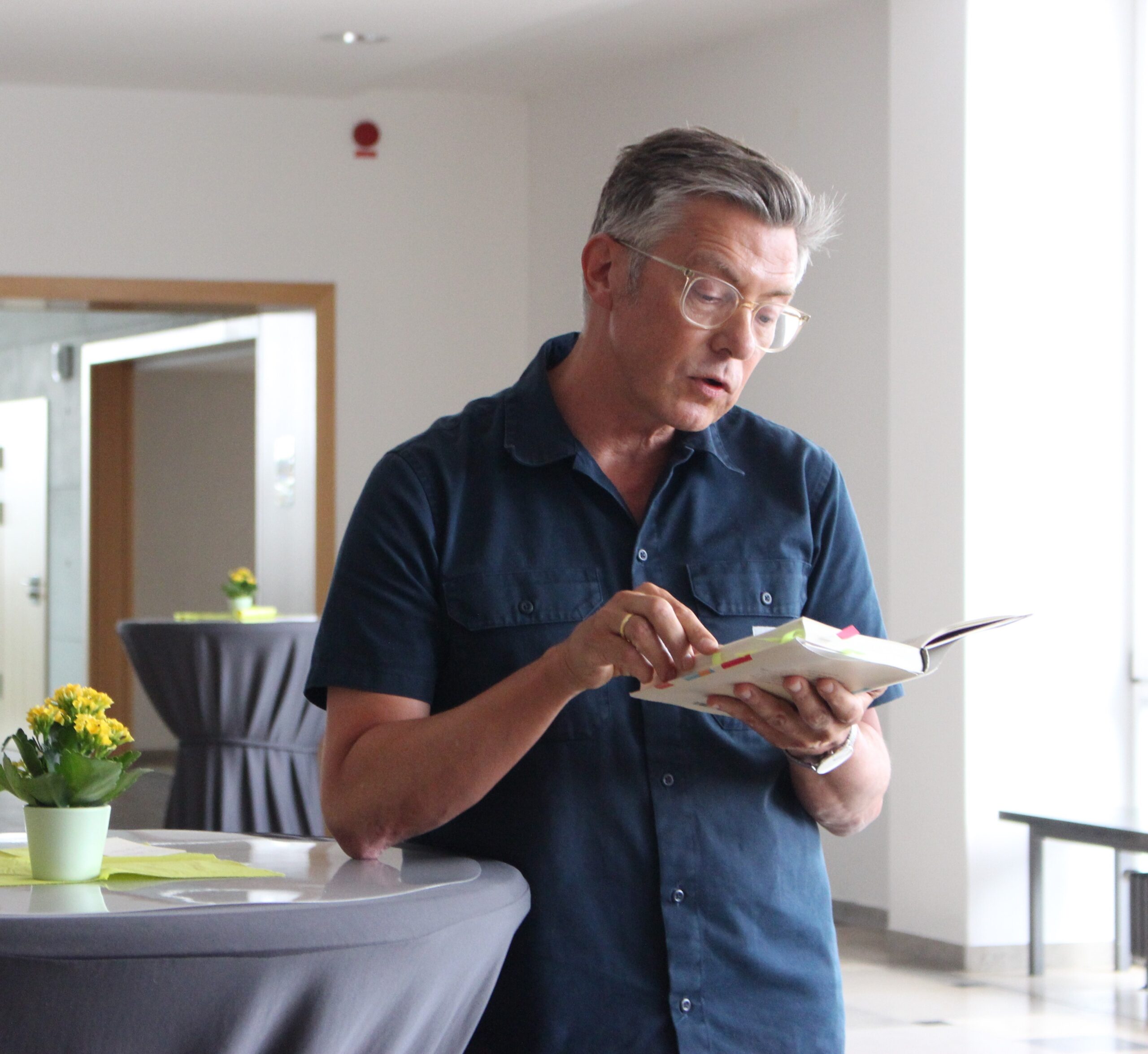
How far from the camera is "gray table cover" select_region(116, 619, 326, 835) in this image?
5102mm

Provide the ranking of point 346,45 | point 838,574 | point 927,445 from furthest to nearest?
point 346,45
point 927,445
point 838,574

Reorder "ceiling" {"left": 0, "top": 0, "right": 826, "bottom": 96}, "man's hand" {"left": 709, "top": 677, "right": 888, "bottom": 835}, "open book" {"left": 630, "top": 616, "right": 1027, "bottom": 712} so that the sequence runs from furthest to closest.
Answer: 1. "ceiling" {"left": 0, "top": 0, "right": 826, "bottom": 96}
2. "man's hand" {"left": 709, "top": 677, "right": 888, "bottom": 835}
3. "open book" {"left": 630, "top": 616, "right": 1027, "bottom": 712}

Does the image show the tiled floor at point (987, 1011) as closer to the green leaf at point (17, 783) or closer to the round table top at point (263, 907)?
the round table top at point (263, 907)

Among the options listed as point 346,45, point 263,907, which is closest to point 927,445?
point 346,45

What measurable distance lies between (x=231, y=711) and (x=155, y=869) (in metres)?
3.88

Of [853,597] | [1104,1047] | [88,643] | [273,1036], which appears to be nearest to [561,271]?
[1104,1047]

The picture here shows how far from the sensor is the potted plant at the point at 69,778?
134cm

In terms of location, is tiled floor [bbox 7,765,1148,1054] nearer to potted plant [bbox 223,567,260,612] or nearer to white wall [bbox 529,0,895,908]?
white wall [bbox 529,0,895,908]

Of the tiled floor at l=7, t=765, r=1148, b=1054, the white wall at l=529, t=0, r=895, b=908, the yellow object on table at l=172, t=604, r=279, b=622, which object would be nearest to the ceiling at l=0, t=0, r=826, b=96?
the white wall at l=529, t=0, r=895, b=908

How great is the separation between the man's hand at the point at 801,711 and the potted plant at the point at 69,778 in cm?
53

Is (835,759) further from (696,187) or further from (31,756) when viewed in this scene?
(31,756)

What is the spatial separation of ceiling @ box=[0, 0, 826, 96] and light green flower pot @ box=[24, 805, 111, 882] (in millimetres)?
4947

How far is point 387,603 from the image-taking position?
4.93 ft

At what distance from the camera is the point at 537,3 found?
231 inches
